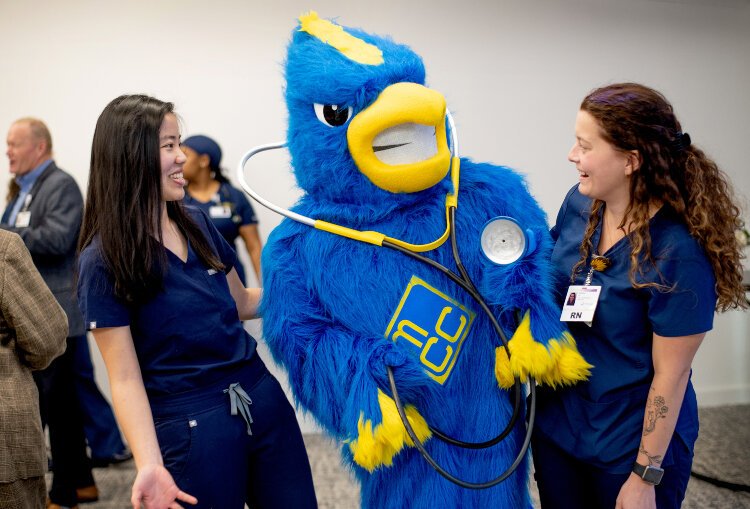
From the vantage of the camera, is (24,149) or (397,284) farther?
(24,149)

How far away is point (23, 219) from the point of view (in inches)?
112

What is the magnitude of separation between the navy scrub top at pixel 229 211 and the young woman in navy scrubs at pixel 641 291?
2.07m

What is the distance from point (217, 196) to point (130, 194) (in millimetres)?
2000

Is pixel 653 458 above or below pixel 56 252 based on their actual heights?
above

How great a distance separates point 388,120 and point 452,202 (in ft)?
0.74

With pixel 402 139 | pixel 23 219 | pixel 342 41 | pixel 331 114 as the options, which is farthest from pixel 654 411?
pixel 23 219

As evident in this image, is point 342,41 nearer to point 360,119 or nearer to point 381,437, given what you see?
point 360,119

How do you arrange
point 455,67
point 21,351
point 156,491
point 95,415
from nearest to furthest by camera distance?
point 156,491 → point 21,351 → point 95,415 → point 455,67

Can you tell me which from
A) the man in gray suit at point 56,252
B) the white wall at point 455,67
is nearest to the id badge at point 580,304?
the man in gray suit at point 56,252

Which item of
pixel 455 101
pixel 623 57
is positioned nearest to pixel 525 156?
pixel 455 101

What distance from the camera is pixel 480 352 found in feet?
5.16

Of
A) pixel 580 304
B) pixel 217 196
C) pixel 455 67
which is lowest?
pixel 217 196

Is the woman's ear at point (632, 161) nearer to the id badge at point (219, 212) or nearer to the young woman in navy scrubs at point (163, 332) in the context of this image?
the young woman in navy scrubs at point (163, 332)

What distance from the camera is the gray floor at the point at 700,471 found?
2756 mm
